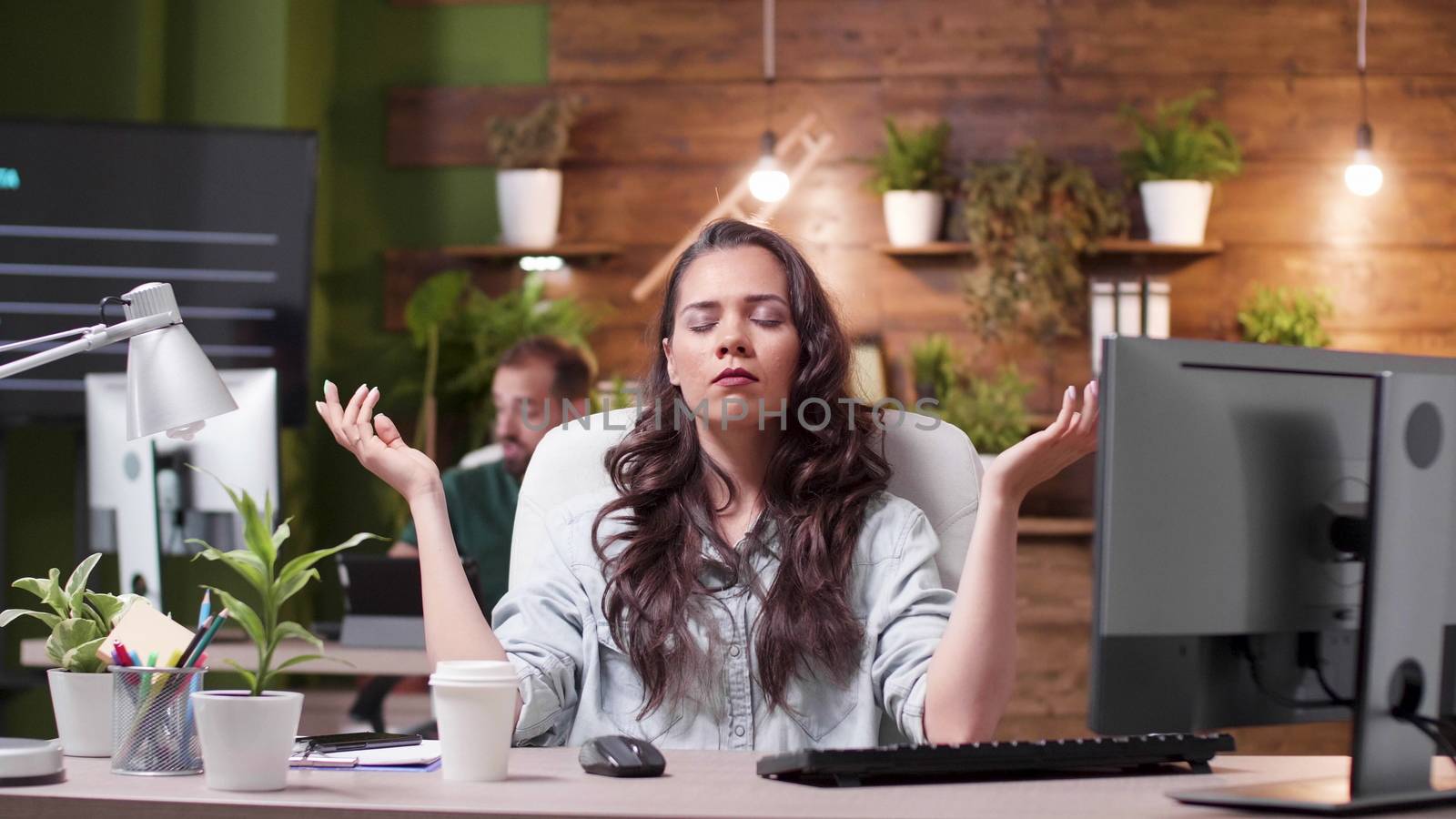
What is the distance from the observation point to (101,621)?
54.2 inches

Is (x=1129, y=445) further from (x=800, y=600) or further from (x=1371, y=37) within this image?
(x=1371, y=37)

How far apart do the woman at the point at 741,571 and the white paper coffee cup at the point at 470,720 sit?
35cm

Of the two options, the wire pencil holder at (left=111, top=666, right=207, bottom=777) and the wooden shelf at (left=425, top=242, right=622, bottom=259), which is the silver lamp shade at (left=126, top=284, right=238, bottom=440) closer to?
the wire pencil holder at (left=111, top=666, right=207, bottom=777)

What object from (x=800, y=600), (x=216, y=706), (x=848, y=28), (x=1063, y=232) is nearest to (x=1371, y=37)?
(x=1063, y=232)

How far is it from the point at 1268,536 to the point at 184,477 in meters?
2.50

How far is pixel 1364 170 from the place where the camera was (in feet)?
14.7

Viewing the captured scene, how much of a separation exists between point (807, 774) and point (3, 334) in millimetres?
3086

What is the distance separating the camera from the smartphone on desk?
4.50 feet

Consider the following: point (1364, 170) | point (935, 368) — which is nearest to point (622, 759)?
point (935, 368)

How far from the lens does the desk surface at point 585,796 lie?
43.1 inches

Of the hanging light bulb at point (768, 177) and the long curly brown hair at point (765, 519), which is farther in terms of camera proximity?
the hanging light bulb at point (768, 177)

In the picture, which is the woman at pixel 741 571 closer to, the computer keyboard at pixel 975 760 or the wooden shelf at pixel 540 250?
the computer keyboard at pixel 975 760

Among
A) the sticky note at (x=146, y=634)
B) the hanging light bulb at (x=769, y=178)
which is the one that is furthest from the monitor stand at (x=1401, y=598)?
the hanging light bulb at (x=769, y=178)

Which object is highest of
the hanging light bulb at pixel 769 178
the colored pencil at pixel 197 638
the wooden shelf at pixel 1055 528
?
the hanging light bulb at pixel 769 178
